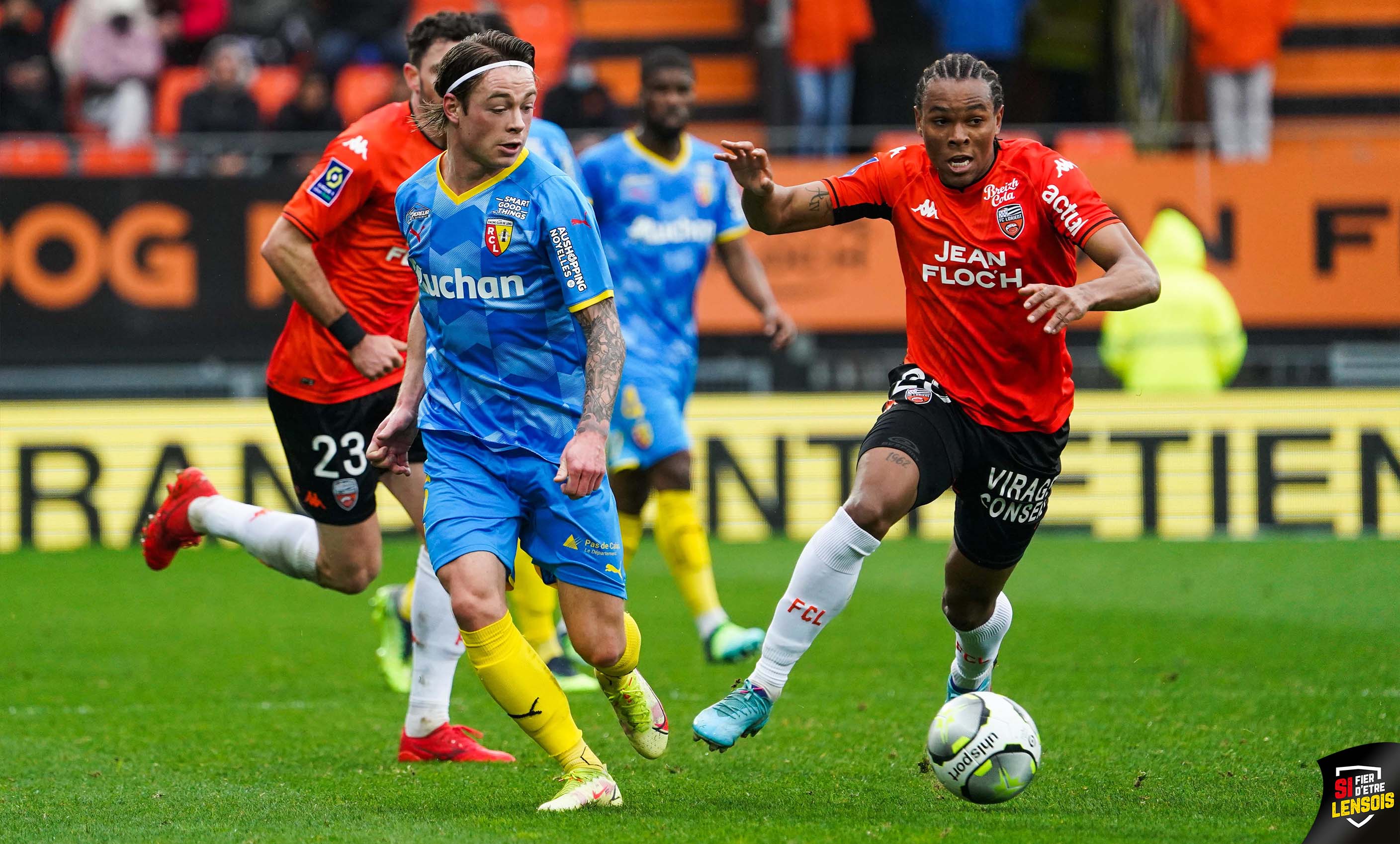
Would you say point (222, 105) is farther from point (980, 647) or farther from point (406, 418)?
point (980, 647)

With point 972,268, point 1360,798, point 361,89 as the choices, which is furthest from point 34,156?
point 1360,798

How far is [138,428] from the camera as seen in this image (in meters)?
13.8

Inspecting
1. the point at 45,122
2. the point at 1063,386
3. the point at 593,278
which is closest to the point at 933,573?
the point at 1063,386

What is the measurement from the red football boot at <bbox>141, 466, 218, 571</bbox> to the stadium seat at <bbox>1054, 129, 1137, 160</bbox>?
9361mm

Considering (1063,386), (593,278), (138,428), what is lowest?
(138,428)

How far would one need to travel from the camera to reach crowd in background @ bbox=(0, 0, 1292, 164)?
15.6 metres

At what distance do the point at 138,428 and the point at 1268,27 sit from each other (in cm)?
1097

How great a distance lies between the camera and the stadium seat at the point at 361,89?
16250 mm

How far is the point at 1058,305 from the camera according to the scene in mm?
4930

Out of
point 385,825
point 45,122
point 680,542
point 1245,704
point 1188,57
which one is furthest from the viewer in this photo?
point 1188,57

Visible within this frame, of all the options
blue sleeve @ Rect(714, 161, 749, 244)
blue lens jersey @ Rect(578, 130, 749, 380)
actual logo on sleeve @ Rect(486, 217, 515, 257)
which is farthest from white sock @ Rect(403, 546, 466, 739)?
blue sleeve @ Rect(714, 161, 749, 244)

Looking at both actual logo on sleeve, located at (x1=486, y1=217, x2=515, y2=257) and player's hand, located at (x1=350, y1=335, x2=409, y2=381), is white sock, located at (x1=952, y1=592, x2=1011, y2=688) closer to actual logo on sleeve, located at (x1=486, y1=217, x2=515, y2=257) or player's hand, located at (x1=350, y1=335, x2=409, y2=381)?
actual logo on sleeve, located at (x1=486, y1=217, x2=515, y2=257)

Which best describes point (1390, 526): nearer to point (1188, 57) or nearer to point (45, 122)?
point (1188, 57)

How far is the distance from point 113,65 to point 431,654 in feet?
39.9
